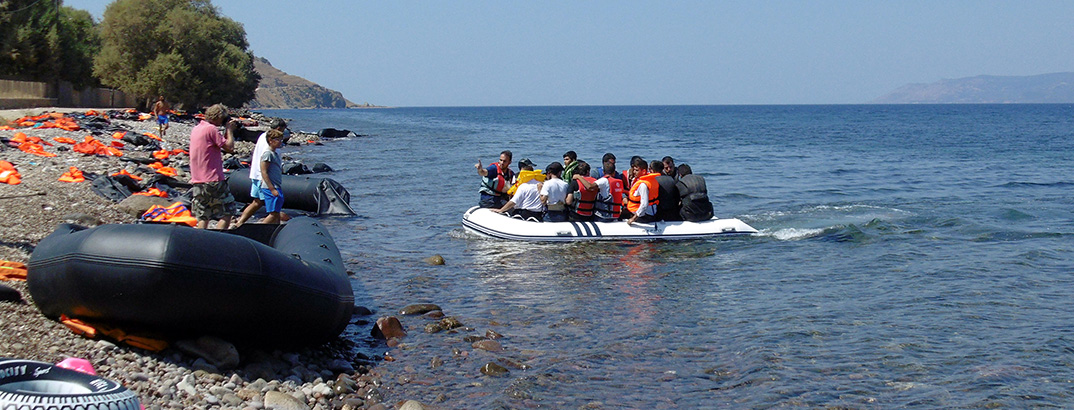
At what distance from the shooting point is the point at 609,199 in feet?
40.9

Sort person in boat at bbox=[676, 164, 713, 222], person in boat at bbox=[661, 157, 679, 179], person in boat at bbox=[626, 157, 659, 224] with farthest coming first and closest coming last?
1. person in boat at bbox=[661, 157, 679, 179]
2. person in boat at bbox=[676, 164, 713, 222]
3. person in boat at bbox=[626, 157, 659, 224]

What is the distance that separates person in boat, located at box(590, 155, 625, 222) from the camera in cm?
1245

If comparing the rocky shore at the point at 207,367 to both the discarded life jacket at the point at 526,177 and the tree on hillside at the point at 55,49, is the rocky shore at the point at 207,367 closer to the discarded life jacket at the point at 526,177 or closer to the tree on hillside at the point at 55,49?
the discarded life jacket at the point at 526,177

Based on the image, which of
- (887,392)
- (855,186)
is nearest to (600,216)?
(887,392)

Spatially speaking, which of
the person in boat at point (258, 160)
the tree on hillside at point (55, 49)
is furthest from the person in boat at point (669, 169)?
the tree on hillside at point (55, 49)

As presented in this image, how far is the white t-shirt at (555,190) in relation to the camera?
12.2 m

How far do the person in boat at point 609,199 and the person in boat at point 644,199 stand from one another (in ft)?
0.72

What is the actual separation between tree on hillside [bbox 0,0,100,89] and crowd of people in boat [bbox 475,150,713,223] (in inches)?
1080

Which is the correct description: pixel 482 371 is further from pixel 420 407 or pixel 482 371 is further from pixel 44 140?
pixel 44 140

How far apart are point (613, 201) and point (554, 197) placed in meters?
0.90

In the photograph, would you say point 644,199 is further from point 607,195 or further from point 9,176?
point 9,176

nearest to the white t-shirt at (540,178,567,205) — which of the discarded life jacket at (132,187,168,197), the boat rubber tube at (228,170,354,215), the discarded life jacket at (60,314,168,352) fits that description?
the boat rubber tube at (228,170,354,215)

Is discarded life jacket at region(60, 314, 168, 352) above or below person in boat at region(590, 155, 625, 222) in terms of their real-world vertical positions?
below

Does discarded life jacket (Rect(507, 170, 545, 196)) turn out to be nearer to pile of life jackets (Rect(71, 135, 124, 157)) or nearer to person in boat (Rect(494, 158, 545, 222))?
person in boat (Rect(494, 158, 545, 222))
